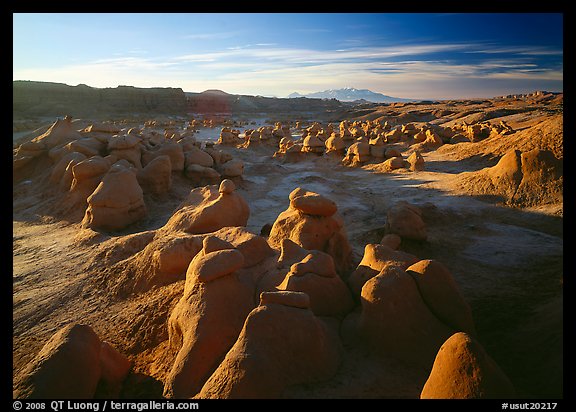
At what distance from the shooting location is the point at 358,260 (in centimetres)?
512

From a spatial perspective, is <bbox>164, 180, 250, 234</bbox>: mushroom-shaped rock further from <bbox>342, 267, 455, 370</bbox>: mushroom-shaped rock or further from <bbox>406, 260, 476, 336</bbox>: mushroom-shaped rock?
<bbox>406, 260, 476, 336</bbox>: mushroom-shaped rock

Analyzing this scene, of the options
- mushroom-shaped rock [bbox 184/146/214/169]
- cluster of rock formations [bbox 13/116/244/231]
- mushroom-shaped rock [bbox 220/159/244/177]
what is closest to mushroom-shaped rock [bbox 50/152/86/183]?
cluster of rock formations [bbox 13/116/244/231]

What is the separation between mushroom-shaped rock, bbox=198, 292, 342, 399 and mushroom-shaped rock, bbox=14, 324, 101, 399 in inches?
46.5

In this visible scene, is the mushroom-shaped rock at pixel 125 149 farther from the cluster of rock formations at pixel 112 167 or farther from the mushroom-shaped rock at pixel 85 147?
Result: the mushroom-shaped rock at pixel 85 147

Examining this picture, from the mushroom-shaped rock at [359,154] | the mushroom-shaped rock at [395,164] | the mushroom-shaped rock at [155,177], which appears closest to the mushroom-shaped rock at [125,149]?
the mushroom-shaped rock at [155,177]

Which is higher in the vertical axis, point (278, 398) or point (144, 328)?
point (278, 398)

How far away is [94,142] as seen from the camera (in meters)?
10.3

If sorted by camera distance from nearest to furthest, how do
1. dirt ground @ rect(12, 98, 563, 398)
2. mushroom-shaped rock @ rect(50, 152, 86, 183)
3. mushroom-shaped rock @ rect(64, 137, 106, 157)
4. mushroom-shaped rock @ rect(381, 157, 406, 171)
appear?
1. dirt ground @ rect(12, 98, 563, 398)
2. mushroom-shaped rock @ rect(50, 152, 86, 183)
3. mushroom-shaped rock @ rect(64, 137, 106, 157)
4. mushroom-shaped rock @ rect(381, 157, 406, 171)

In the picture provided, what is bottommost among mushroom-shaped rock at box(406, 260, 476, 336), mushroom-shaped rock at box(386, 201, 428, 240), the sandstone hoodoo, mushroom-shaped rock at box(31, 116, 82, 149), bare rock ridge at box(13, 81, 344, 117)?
the sandstone hoodoo

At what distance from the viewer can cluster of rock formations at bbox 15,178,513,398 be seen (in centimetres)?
247

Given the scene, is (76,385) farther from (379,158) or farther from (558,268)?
(379,158)

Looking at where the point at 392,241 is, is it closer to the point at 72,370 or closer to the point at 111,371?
the point at 111,371
